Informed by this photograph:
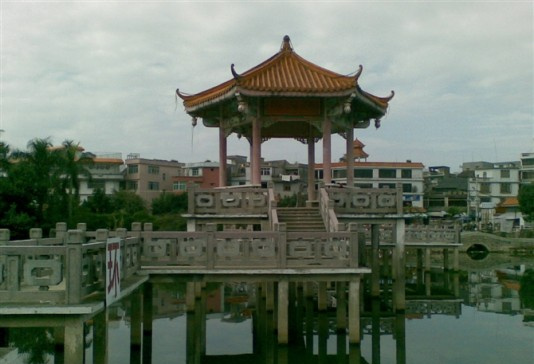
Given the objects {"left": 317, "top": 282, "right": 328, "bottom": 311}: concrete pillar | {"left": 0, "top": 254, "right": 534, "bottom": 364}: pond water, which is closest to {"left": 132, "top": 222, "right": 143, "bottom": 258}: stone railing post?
{"left": 0, "top": 254, "right": 534, "bottom": 364}: pond water

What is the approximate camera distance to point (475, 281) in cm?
3139

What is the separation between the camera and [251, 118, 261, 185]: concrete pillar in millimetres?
16781

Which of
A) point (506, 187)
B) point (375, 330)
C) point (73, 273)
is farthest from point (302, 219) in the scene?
point (506, 187)

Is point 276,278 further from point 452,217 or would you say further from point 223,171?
point 452,217

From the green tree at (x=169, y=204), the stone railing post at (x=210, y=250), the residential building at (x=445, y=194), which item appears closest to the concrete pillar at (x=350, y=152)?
the stone railing post at (x=210, y=250)

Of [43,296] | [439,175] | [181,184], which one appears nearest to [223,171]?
[43,296]

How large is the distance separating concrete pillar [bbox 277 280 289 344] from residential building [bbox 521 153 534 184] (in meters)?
66.4

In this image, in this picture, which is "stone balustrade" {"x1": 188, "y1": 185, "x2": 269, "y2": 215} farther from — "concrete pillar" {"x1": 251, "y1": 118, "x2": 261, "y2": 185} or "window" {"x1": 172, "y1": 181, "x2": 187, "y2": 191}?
"window" {"x1": 172, "y1": 181, "x2": 187, "y2": 191}

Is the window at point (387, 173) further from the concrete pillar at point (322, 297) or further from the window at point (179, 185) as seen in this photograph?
the concrete pillar at point (322, 297)

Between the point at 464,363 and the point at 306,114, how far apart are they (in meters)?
8.24

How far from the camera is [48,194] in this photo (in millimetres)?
33344

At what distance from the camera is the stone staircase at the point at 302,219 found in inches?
604

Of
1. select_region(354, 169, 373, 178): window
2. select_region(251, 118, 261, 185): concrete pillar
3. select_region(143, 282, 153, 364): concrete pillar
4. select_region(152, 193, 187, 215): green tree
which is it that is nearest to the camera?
select_region(143, 282, 153, 364): concrete pillar

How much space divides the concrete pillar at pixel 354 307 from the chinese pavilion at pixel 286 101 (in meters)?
4.68
